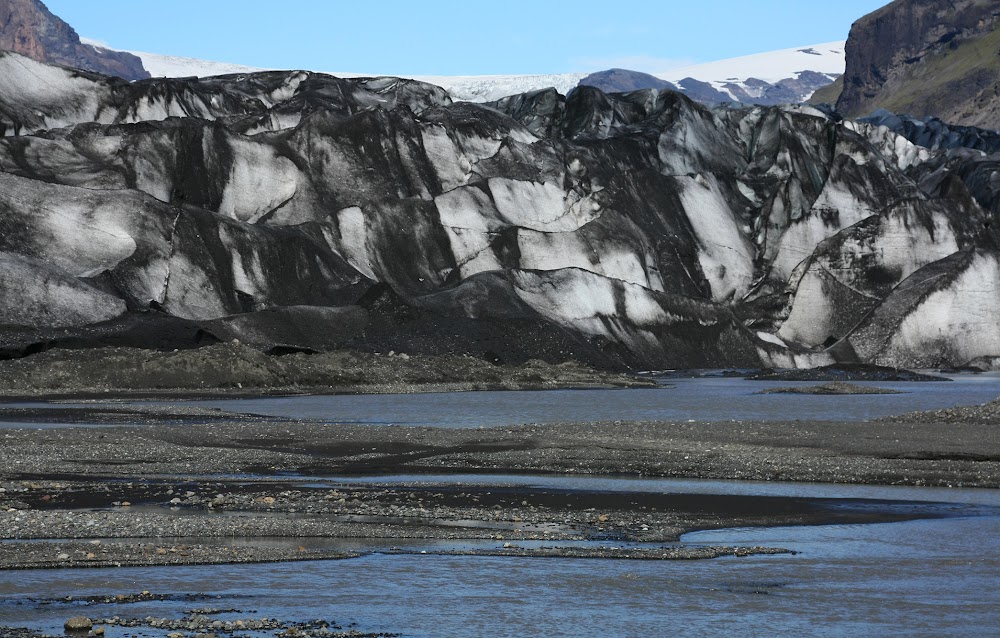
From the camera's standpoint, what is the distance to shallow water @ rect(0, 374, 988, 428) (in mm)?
34938

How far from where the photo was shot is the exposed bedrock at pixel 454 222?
62625 mm

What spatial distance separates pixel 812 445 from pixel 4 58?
76.8 meters

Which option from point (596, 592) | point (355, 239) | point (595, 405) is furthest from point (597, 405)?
point (355, 239)

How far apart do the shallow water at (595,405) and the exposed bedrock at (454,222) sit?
480 inches

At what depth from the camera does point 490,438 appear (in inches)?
1063

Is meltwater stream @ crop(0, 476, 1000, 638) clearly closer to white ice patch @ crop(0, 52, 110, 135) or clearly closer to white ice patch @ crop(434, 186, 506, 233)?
white ice patch @ crop(434, 186, 506, 233)

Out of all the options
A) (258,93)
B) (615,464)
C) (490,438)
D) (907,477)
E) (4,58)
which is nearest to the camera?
(907,477)

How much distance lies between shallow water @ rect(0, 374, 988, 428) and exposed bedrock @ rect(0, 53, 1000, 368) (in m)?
12.2

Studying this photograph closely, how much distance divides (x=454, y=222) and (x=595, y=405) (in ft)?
138

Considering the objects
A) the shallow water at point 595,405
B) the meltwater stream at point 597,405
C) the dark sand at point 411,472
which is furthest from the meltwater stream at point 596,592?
the meltwater stream at point 597,405

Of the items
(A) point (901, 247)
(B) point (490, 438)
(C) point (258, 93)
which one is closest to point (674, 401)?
(B) point (490, 438)

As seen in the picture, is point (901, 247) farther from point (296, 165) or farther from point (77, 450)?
point (77, 450)

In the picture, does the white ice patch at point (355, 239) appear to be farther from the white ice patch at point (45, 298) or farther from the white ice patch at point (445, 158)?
the white ice patch at point (45, 298)

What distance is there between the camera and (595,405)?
4178cm
